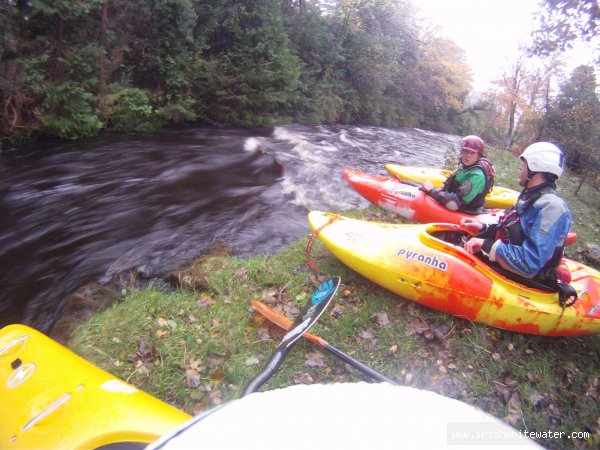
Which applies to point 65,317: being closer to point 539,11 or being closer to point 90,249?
point 90,249

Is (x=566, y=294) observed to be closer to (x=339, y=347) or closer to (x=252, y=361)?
(x=339, y=347)

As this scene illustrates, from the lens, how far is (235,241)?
5.19 metres

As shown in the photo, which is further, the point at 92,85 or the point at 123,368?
the point at 92,85

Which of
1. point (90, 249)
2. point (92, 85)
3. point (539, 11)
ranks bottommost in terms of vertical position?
point (90, 249)

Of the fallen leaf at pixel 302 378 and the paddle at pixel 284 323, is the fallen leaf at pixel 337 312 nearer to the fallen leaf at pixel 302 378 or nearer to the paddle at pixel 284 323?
the paddle at pixel 284 323

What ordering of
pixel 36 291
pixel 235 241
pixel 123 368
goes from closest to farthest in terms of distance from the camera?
1. pixel 123 368
2. pixel 36 291
3. pixel 235 241

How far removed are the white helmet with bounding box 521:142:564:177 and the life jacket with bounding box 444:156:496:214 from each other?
2.06 metres

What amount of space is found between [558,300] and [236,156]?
26.4ft

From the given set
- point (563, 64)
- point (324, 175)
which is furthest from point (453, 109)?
point (324, 175)

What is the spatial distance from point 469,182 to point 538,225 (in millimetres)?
2446

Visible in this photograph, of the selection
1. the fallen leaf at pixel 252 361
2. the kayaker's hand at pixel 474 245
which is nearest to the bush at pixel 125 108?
the fallen leaf at pixel 252 361

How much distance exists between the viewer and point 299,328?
273 centimetres

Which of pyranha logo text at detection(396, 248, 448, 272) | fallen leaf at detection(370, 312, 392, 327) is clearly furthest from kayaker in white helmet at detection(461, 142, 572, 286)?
fallen leaf at detection(370, 312, 392, 327)

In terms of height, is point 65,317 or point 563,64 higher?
point 563,64
